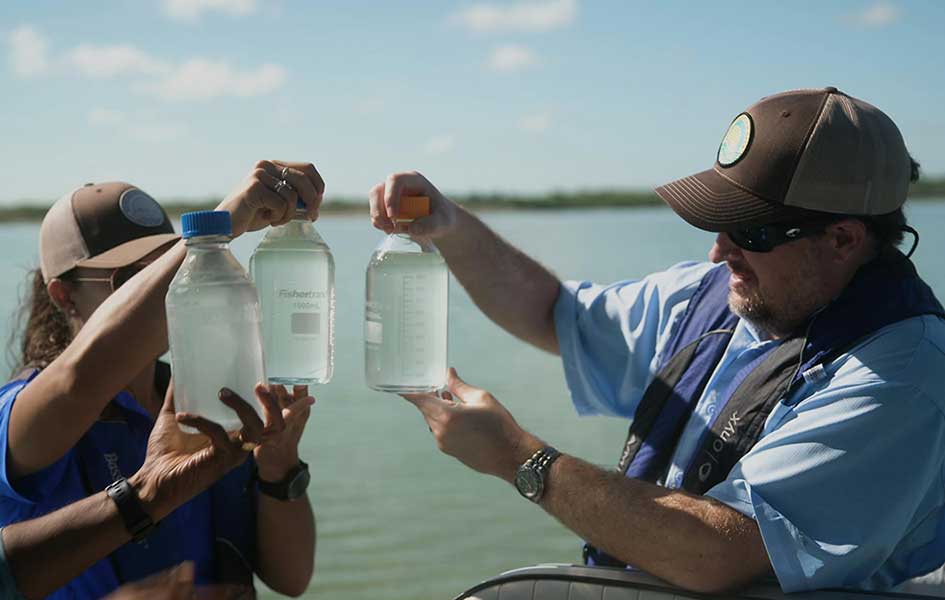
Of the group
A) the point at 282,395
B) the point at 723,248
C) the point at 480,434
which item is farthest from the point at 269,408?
the point at 723,248

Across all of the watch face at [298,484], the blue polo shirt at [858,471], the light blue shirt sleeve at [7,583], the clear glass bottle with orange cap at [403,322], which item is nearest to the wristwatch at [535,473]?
the clear glass bottle with orange cap at [403,322]

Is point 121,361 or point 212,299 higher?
point 212,299

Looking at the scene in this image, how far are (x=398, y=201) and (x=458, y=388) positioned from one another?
0.59 m

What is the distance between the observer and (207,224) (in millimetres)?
1946

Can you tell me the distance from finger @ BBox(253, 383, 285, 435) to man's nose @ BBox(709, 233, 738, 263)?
4.73 ft

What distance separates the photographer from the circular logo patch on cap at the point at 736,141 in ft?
9.30

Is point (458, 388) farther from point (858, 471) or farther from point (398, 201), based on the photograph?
point (858, 471)

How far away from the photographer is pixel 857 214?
8.81 ft

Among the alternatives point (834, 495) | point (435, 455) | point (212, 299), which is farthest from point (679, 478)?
point (435, 455)

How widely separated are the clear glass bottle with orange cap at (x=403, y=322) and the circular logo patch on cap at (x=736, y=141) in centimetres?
89

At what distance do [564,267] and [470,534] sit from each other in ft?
47.3

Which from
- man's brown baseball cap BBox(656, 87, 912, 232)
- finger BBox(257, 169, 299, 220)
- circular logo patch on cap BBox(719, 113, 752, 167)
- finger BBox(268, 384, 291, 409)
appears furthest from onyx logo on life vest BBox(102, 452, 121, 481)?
circular logo patch on cap BBox(719, 113, 752, 167)

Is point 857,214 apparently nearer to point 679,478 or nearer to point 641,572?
point 679,478

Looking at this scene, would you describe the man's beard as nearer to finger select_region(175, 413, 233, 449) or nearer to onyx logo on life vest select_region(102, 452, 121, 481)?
finger select_region(175, 413, 233, 449)
